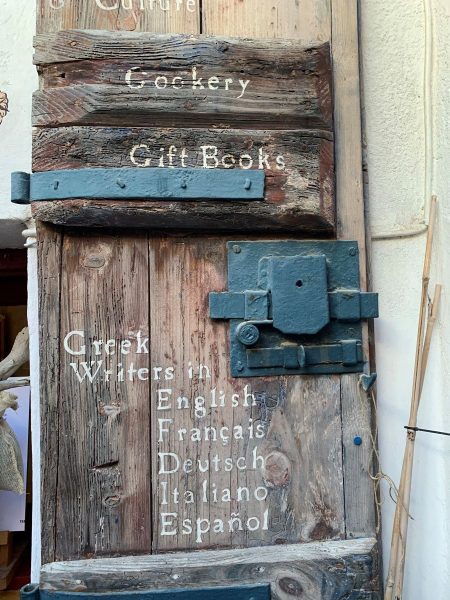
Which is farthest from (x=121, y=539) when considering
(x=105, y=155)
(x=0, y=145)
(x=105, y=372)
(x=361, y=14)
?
(x=361, y=14)

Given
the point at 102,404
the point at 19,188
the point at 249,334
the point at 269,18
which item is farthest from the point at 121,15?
the point at 102,404

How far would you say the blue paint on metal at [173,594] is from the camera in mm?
1093

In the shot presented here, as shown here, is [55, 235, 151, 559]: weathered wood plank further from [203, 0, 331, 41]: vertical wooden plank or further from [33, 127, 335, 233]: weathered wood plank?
[203, 0, 331, 41]: vertical wooden plank

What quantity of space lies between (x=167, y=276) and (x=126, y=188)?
226 millimetres

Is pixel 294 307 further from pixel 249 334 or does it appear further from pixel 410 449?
pixel 410 449

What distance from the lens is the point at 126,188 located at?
44.6 inches

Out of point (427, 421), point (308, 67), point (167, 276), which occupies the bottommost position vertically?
point (427, 421)

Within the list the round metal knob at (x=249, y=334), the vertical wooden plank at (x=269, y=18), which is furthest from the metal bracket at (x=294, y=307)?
the vertical wooden plank at (x=269, y=18)

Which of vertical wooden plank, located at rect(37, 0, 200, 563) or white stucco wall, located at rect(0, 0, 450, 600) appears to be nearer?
vertical wooden plank, located at rect(37, 0, 200, 563)

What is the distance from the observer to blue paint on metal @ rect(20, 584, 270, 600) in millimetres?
1093

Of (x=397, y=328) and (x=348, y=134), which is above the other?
(x=348, y=134)

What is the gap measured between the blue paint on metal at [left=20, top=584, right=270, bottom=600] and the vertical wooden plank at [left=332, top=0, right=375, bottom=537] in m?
0.27

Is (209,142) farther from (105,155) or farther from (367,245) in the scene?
(367,245)

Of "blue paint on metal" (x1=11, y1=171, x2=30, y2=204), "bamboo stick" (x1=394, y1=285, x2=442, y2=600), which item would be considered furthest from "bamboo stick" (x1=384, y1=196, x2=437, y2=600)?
"blue paint on metal" (x1=11, y1=171, x2=30, y2=204)
